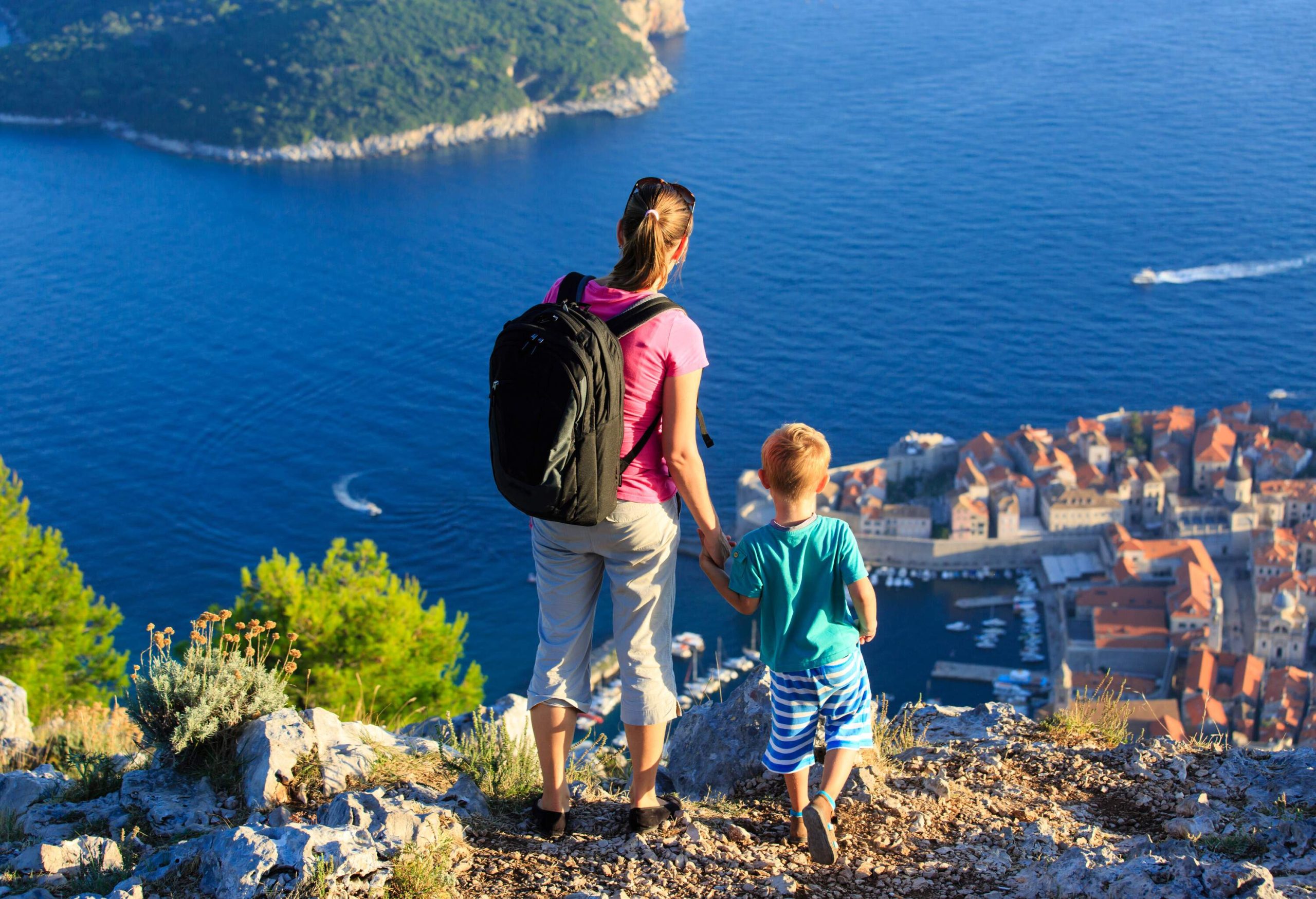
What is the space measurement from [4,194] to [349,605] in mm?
60511

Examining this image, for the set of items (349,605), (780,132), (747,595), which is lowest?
(349,605)

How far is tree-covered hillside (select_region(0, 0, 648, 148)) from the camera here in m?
67.2

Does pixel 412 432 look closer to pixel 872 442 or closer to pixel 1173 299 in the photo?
pixel 872 442

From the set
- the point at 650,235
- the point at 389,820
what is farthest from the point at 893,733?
the point at 650,235

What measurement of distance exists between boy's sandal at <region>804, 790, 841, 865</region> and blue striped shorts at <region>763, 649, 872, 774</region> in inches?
4.7

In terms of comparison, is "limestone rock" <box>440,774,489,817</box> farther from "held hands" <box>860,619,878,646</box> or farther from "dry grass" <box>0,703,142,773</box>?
"dry grass" <box>0,703,142,773</box>

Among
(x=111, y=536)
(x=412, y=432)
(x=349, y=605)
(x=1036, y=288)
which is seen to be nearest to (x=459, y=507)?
(x=412, y=432)

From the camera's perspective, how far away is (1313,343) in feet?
147

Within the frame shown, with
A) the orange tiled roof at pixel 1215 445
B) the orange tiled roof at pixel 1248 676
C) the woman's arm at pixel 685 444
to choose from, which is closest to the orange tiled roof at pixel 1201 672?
the orange tiled roof at pixel 1248 676

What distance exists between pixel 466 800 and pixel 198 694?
39.5 inches

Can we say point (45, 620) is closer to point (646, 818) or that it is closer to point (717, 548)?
point (646, 818)

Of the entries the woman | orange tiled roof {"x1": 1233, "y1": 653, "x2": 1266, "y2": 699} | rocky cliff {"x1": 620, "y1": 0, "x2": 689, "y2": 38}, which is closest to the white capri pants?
the woman

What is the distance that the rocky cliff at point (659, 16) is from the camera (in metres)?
81.8

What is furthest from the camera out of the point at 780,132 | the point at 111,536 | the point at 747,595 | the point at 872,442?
the point at 780,132
